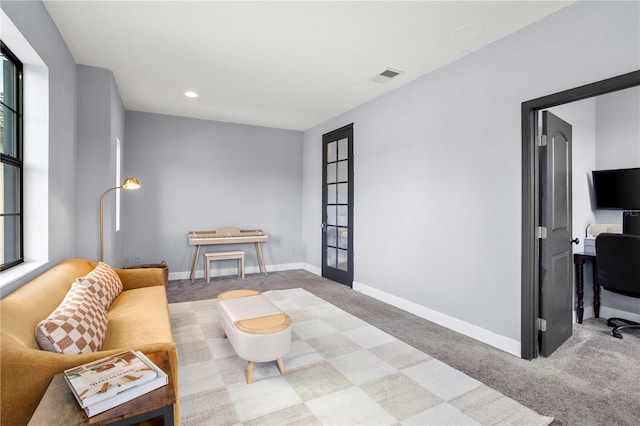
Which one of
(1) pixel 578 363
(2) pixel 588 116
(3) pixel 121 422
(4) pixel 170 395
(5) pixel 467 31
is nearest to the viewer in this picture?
(3) pixel 121 422

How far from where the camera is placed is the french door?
496 centimetres

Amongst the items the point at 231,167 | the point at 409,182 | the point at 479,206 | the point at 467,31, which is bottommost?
the point at 479,206

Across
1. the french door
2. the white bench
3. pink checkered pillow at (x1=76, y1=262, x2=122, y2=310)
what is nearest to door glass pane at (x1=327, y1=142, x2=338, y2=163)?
the french door

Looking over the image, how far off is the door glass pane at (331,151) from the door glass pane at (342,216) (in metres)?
0.85

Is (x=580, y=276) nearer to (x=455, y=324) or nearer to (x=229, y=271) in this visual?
(x=455, y=324)

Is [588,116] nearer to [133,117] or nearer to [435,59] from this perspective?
[435,59]

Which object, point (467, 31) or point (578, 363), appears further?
point (467, 31)

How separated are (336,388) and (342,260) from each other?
3.08 m

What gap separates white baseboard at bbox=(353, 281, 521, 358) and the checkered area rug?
2.25 ft

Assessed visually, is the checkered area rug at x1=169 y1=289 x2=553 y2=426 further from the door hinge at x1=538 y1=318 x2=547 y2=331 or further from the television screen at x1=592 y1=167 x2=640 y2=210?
the television screen at x1=592 y1=167 x2=640 y2=210

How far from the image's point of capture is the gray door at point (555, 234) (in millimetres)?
2635

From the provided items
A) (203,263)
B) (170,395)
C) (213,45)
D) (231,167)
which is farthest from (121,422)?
(231,167)

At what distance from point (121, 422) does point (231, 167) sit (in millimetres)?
5121

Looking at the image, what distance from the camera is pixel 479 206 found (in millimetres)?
3004
